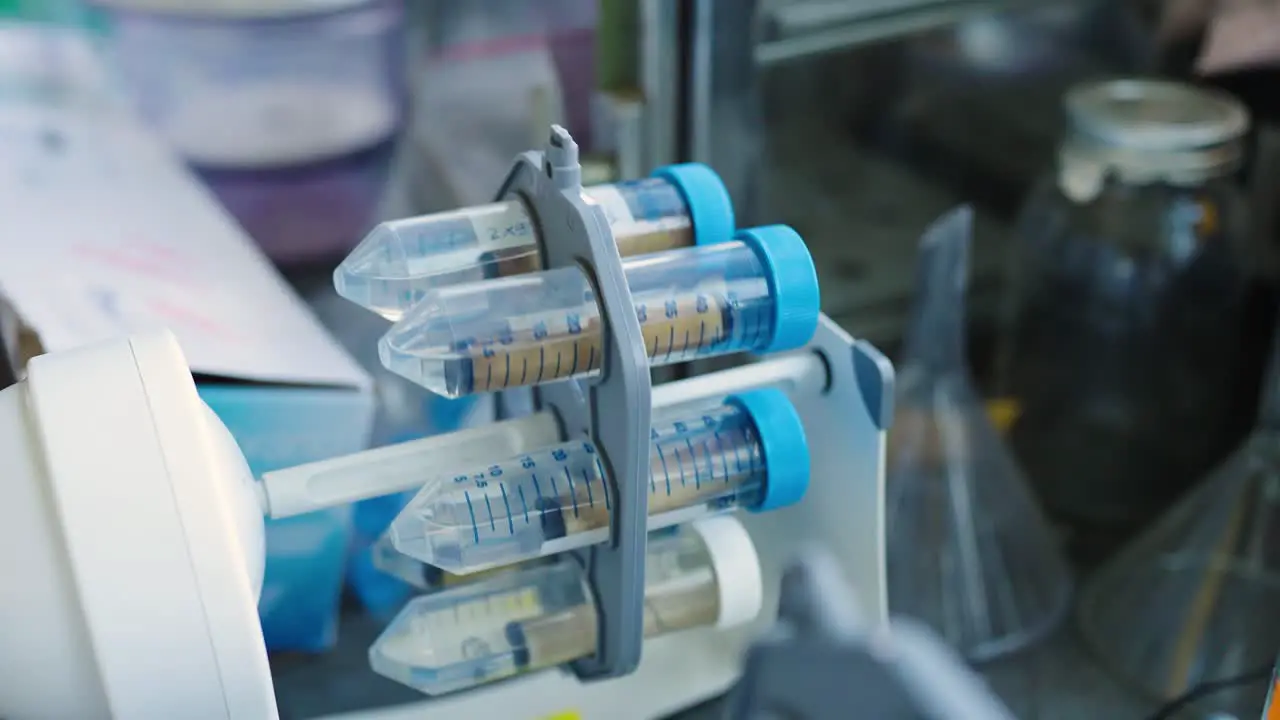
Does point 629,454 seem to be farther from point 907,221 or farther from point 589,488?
point 907,221

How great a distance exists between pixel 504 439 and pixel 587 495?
0.05 meters

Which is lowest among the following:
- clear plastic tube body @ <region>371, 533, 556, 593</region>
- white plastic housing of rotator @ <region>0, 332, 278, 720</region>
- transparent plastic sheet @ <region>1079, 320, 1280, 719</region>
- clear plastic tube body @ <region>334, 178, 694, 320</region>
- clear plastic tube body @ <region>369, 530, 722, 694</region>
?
transparent plastic sheet @ <region>1079, 320, 1280, 719</region>

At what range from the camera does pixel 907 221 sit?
95 cm

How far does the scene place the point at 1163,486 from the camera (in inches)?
35.7

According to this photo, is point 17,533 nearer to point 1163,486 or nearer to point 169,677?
point 169,677

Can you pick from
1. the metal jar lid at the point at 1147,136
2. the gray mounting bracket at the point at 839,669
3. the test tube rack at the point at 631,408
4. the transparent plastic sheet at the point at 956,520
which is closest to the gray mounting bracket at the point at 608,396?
the test tube rack at the point at 631,408

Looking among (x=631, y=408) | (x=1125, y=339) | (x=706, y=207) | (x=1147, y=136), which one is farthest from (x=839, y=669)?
(x=1125, y=339)

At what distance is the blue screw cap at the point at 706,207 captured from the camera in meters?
0.51

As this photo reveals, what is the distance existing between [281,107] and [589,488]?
1.45 ft

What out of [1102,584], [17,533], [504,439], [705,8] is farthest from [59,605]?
[1102,584]

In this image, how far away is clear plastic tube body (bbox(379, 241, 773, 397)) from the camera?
0.45m

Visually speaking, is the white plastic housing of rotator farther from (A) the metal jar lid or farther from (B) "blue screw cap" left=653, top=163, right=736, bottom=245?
(A) the metal jar lid

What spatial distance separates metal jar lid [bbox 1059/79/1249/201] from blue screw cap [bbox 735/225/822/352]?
1.27 ft

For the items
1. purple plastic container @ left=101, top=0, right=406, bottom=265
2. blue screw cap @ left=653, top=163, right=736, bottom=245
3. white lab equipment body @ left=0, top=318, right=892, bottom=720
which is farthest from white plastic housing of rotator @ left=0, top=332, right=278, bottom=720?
purple plastic container @ left=101, top=0, right=406, bottom=265
